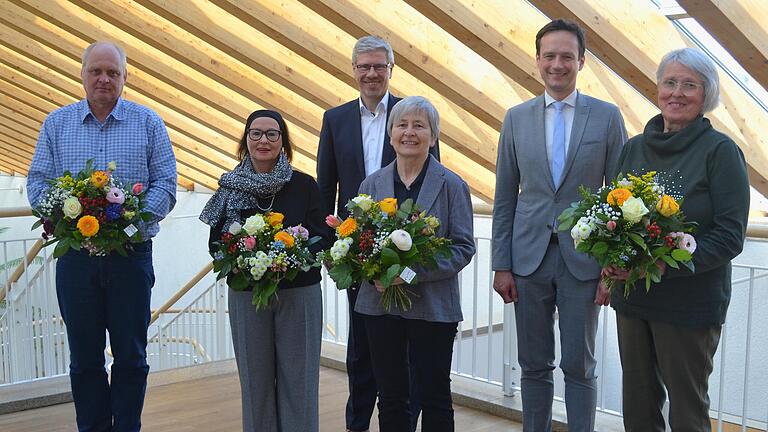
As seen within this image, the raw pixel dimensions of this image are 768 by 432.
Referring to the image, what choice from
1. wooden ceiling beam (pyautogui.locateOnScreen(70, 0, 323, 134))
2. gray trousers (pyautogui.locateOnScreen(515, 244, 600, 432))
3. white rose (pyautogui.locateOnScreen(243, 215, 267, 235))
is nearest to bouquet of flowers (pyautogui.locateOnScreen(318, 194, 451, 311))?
white rose (pyautogui.locateOnScreen(243, 215, 267, 235))

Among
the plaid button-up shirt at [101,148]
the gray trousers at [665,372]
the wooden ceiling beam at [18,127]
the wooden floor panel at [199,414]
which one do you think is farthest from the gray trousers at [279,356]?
the wooden ceiling beam at [18,127]

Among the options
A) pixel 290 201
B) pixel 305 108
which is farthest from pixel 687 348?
pixel 305 108

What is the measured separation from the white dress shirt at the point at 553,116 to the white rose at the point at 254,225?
100cm

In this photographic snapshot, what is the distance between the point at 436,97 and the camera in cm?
720

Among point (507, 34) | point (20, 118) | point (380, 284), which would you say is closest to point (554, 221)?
point (380, 284)

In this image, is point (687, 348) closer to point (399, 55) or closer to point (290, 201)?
point (290, 201)

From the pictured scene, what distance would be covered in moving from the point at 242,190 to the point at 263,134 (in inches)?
8.4

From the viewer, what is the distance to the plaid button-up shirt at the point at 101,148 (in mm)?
3145

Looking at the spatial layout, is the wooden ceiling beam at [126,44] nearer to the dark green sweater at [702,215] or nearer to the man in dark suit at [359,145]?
the man in dark suit at [359,145]

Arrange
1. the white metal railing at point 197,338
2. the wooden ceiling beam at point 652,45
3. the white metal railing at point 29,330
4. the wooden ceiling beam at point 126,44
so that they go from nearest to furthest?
the wooden ceiling beam at point 652,45, the white metal railing at point 29,330, the white metal railing at point 197,338, the wooden ceiling beam at point 126,44

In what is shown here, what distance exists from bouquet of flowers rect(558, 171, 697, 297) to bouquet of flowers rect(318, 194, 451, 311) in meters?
0.49

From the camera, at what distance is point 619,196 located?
95.5 inches

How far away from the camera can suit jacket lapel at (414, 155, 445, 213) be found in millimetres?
2912

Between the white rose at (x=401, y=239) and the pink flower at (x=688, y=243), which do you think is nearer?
the pink flower at (x=688, y=243)
